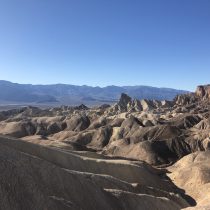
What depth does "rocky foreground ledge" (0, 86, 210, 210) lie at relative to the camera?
27281 millimetres

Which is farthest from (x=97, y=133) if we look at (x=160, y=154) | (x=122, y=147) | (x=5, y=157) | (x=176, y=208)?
(x=5, y=157)

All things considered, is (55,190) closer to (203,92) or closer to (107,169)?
(107,169)

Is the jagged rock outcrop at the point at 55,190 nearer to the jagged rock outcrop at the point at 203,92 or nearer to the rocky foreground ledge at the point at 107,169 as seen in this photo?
the rocky foreground ledge at the point at 107,169

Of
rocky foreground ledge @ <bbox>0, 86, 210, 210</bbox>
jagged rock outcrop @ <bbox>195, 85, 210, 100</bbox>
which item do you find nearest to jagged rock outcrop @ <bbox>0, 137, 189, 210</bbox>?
rocky foreground ledge @ <bbox>0, 86, 210, 210</bbox>

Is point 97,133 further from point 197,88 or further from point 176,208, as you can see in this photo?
point 197,88

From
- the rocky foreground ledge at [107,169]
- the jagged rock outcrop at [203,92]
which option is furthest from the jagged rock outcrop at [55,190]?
the jagged rock outcrop at [203,92]

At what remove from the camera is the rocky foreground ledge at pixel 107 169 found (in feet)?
89.5

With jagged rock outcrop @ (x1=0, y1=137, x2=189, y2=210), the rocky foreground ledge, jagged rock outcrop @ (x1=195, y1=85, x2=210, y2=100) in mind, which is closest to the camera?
jagged rock outcrop @ (x1=0, y1=137, x2=189, y2=210)

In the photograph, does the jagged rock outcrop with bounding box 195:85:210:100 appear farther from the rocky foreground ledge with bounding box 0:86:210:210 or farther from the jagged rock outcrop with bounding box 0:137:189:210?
the jagged rock outcrop with bounding box 0:137:189:210

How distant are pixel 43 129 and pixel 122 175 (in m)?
69.4

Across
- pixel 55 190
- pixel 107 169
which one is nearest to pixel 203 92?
pixel 107 169

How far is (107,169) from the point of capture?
51.7 metres

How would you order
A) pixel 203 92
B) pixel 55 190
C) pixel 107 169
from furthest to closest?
pixel 203 92, pixel 107 169, pixel 55 190

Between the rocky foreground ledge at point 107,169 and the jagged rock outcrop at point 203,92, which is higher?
the jagged rock outcrop at point 203,92
